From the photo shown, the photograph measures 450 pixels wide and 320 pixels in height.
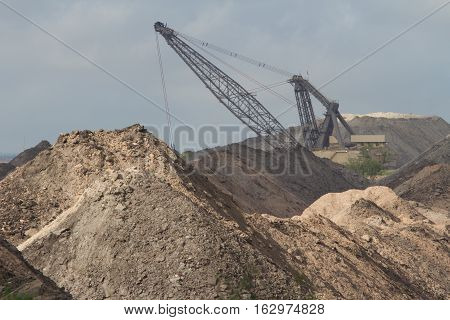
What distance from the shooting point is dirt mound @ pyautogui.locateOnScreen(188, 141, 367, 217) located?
51250 millimetres

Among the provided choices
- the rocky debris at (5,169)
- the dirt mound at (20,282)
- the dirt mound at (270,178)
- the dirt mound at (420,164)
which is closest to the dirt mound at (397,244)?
the dirt mound at (270,178)

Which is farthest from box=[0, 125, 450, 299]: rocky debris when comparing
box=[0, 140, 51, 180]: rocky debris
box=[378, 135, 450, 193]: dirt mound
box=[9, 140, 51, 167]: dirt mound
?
box=[9, 140, 51, 167]: dirt mound

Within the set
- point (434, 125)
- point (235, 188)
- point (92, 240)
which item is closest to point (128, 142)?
point (92, 240)

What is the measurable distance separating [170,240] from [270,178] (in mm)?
39359

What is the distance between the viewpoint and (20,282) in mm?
16594

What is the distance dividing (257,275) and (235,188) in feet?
103

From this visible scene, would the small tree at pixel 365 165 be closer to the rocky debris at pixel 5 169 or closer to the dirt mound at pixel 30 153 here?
the dirt mound at pixel 30 153

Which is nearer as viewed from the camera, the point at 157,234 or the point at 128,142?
the point at 157,234

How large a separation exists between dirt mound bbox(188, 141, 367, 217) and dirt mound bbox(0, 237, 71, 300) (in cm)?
2624

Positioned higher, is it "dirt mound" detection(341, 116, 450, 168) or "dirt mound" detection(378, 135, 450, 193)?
"dirt mound" detection(341, 116, 450, 168)

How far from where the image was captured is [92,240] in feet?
73.2

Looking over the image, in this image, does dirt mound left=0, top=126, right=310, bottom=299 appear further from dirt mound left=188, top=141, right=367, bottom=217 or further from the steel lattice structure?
the steel lattice structure

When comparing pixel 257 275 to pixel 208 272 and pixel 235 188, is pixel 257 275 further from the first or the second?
pixel 235 188

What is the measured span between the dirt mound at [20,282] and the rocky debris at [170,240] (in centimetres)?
331
